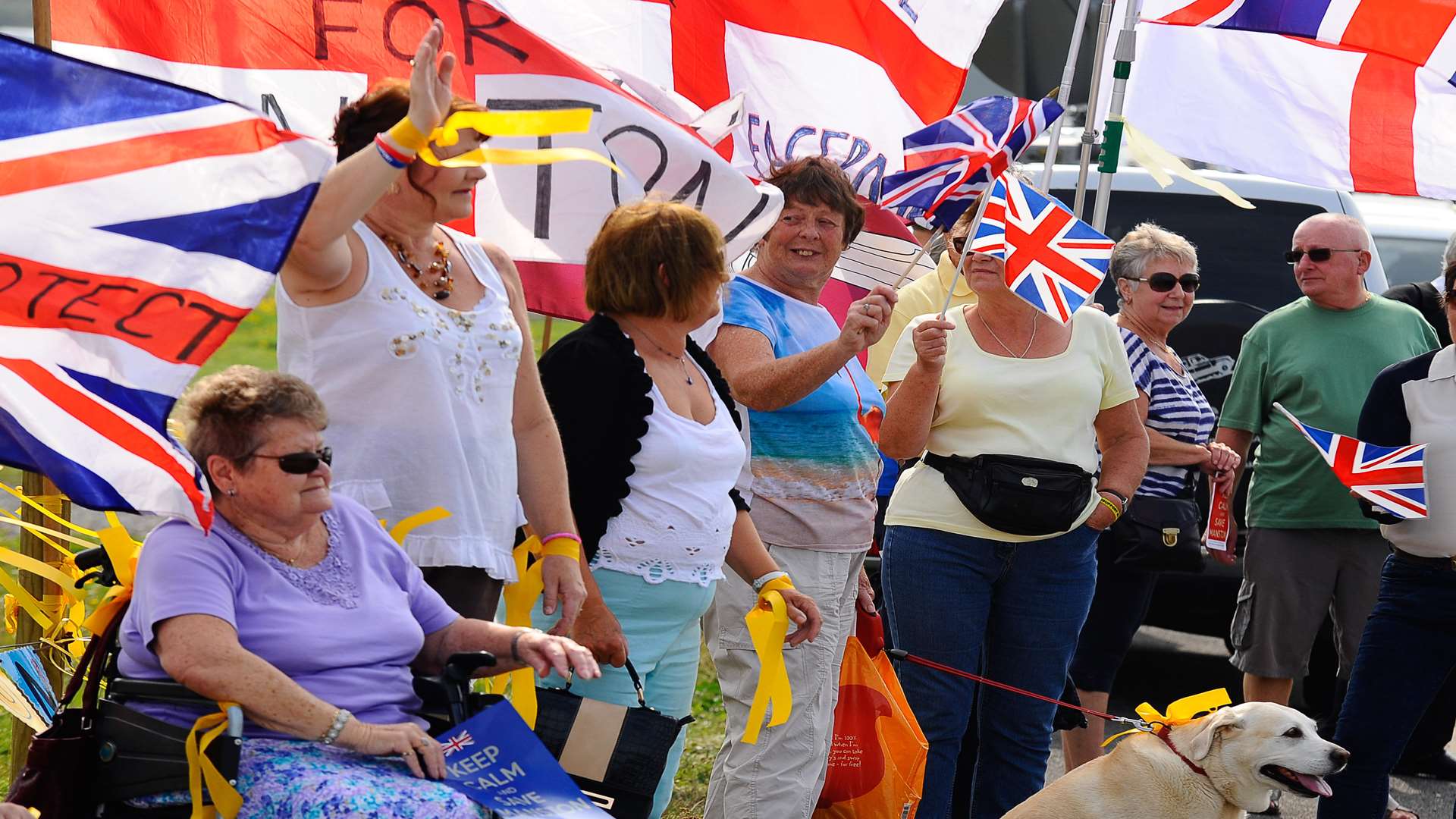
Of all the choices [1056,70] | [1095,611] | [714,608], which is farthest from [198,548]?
[1056,70]

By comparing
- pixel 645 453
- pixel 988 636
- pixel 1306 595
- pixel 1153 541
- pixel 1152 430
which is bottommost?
pixel 1306 595

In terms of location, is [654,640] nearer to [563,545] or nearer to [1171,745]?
[563,545]

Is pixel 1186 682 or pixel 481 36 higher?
pixel 481 36

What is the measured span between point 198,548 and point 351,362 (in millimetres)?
444

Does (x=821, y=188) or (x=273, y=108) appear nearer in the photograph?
(x=273, y=108)

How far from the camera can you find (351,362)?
298 cm

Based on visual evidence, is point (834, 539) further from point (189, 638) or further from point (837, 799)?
point (189, 638)

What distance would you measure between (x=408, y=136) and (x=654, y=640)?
4.24 ft

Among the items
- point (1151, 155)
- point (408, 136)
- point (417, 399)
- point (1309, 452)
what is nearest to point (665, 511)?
point (417, 399)

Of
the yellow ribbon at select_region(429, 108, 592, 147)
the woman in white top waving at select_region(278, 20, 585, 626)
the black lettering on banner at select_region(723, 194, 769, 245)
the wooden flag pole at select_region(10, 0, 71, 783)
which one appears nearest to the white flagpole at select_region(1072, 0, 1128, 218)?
the black lettering on banner at select_region(723, 194, 769, 245)

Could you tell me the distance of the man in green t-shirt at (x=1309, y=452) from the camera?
5.47 m

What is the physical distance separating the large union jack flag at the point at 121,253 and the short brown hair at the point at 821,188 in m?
1.67

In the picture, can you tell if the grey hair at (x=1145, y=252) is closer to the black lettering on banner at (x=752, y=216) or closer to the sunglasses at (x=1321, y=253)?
the sunglasses at (x=1321, y=253)

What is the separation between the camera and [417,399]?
3.01m
